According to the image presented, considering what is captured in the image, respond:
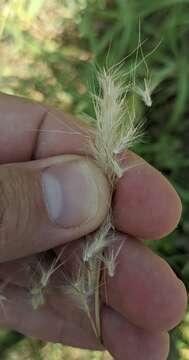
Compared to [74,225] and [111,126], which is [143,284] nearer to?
[74,225]

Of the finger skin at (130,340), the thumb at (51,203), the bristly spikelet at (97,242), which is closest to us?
the thumb at (51,203)

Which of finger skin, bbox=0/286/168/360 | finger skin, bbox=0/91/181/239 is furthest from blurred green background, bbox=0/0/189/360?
finger skin, bbox=0/91/181/239

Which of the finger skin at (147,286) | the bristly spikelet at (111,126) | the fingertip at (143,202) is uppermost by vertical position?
the bristly spikelet at (111,126)

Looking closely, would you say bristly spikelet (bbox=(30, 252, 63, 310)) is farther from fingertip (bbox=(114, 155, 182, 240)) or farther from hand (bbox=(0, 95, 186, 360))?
fingertip (bbox=(114, 155, 182, 240))

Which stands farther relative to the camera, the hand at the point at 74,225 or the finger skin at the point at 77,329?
the finger skin at the point at 77,329

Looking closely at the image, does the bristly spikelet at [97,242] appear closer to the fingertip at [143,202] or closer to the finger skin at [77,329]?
the fingertip at [143,202]

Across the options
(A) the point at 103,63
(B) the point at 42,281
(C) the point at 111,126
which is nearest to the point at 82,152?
(C) the point at 111,126

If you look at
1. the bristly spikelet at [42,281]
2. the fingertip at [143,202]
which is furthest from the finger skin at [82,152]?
the bristly spikelet at [42,281]
